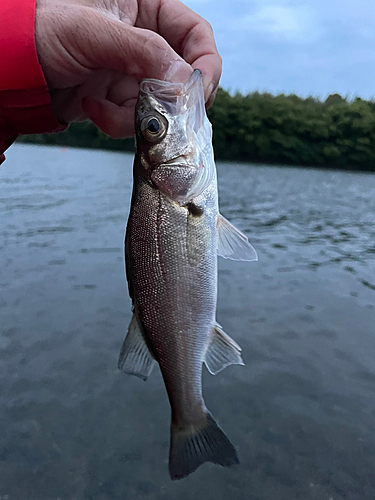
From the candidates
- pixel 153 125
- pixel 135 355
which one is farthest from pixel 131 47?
pixel 135 355

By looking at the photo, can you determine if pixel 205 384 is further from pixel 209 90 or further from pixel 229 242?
pixel 209 90

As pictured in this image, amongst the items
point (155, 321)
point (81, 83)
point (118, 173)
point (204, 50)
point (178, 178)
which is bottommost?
point (118, 173)

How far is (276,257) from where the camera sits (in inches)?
498

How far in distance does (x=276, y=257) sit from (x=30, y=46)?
36.9 ft

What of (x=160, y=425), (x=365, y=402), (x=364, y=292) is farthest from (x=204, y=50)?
(x=364, y=292)

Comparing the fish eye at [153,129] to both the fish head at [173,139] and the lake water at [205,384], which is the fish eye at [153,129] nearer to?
the fish head at [173,139]

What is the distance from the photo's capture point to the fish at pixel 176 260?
2.12 m

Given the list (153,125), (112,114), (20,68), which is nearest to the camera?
(20,68)

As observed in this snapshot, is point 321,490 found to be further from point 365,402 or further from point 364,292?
point 364,292

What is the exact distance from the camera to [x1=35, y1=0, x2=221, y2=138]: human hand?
2.12 meters

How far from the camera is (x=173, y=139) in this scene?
7.36 ft

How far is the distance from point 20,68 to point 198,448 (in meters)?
2.17

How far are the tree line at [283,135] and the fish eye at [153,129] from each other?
64.9 meters

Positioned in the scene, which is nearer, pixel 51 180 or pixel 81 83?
pixel 81 83
